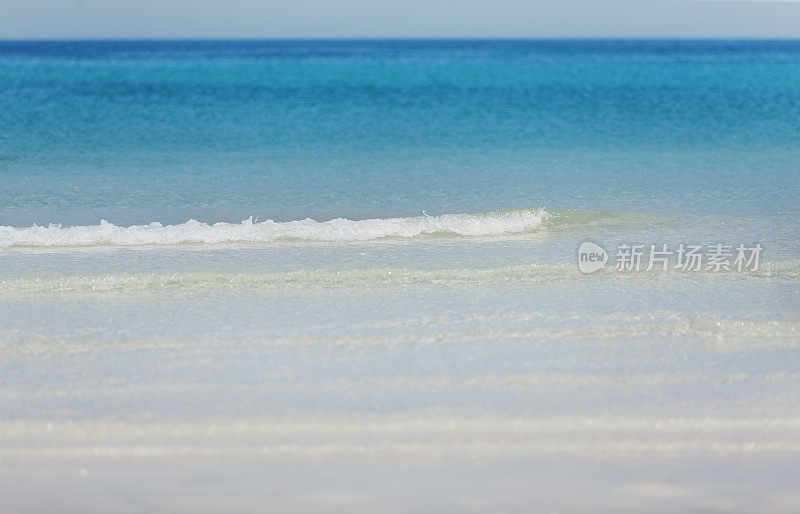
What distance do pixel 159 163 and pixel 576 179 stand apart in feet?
14.0

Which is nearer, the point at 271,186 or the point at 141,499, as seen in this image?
the point at 141,499

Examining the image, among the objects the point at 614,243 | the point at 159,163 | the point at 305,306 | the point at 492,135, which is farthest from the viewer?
the point at 492,135

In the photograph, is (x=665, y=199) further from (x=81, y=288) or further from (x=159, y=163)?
(x=159, y=163)

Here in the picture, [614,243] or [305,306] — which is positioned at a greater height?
[614,243]

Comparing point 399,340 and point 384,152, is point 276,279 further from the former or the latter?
point 384,152

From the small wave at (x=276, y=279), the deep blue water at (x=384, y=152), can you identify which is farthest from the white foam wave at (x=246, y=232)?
the deep blue water at (x=384, y=152)

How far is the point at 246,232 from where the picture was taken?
4.75 m

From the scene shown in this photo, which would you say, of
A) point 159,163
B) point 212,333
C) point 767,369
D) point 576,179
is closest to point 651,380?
point 767,369

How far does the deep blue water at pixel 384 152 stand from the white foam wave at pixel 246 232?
82cm

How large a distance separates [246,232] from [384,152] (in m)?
4.46

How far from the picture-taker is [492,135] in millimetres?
10555

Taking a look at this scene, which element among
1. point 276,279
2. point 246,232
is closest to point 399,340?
point 276,279

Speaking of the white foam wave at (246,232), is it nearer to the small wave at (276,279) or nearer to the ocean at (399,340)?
the ocean at (399,340)

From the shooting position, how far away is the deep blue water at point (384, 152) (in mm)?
6188
